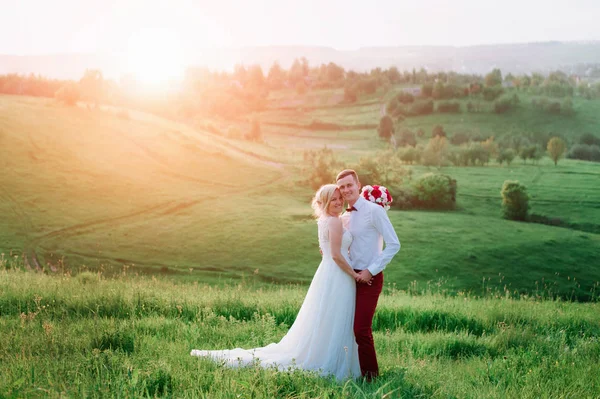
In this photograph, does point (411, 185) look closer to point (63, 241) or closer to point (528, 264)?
point (528, 264)

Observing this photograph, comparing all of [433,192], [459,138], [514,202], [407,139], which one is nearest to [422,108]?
[459,138]

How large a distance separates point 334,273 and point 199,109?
7103 cm

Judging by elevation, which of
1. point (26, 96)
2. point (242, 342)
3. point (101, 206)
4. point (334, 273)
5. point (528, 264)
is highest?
point (26, 96)

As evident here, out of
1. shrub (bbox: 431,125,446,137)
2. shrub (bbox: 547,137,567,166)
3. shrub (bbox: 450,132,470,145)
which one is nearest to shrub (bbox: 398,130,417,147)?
shrub (bbox: 431,125,446,137)

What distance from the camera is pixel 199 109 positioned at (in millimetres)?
75125

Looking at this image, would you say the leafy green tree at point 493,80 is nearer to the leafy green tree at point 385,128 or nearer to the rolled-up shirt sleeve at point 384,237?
the leafy green tree at point 385,128

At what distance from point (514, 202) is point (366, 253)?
2265 inches

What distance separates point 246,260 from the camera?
144 feet

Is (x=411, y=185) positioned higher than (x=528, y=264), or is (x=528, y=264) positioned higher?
(x=411, y=185)

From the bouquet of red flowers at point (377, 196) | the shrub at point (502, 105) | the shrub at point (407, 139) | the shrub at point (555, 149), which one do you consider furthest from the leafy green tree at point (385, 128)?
the bouquet of red flowers at point (377, 196)

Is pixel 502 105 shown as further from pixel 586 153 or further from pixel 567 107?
pixel 586 153

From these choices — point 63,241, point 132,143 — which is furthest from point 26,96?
point 63,241

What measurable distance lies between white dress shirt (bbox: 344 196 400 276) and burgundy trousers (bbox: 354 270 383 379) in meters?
0.26

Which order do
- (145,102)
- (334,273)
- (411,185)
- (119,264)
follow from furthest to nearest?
(145,102)
(411,185)
(119,264)
(334,273)
